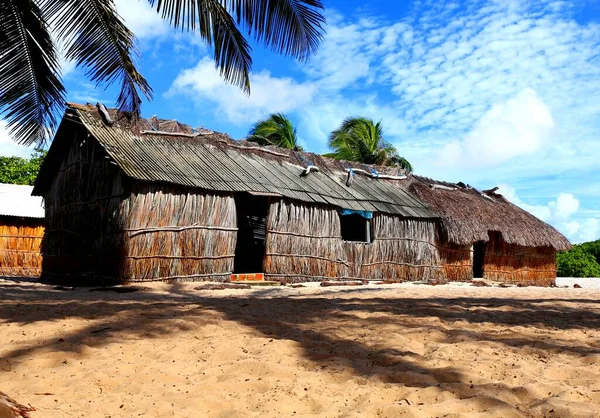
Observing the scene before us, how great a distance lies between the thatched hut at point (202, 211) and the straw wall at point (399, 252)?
0.11 feet

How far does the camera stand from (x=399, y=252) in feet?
51.4

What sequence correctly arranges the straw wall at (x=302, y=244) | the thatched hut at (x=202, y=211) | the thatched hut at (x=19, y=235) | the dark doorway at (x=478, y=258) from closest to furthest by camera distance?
the thatched hut at (x=202, y=211)
the straw wall at (x=302, y=244)
the thatched hut at (x=19, y=235)
the dark doorway at (x=478, y=258)

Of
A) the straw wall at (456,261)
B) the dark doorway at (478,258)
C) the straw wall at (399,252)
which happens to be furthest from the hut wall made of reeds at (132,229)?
the dark doorway at (478,258)

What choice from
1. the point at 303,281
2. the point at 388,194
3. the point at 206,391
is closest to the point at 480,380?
the point at 206,391

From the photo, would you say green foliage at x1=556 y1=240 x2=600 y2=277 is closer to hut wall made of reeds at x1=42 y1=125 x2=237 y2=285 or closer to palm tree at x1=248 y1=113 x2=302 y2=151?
palm tree at x1=248 y1=113 x2=302 y2=151

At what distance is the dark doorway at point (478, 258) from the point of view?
1867 cm

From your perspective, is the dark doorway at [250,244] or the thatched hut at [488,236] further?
the thatched hut at [488,236]

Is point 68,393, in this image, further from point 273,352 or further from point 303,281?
point 303,281

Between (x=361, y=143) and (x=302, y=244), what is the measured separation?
14.6m

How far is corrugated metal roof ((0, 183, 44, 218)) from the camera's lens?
59.3 feet

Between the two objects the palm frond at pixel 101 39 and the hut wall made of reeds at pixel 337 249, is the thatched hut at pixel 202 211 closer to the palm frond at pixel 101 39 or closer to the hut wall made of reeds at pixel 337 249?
the hut wall made of reeds at pixel 337 249

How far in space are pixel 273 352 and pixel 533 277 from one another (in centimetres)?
1824

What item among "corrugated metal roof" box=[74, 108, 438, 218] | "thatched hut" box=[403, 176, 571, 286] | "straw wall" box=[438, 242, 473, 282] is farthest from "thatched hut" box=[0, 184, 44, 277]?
"straw wall" box=[438, 242, 473, 282]

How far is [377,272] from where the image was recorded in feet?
50.1
